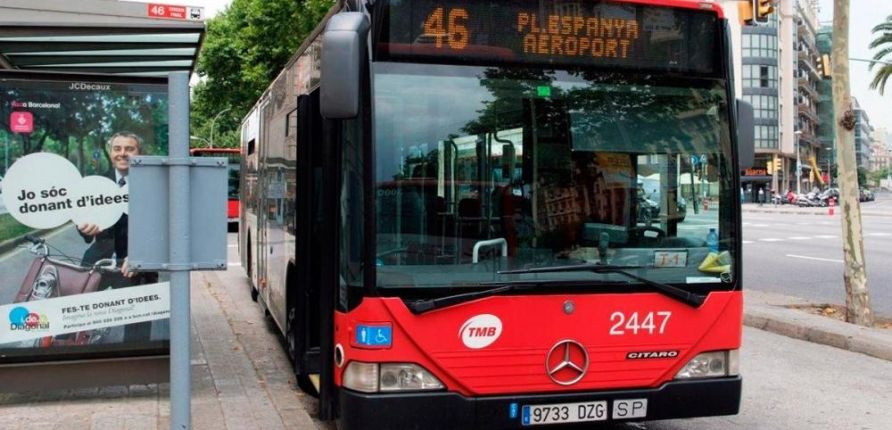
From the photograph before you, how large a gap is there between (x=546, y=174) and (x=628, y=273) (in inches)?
28.1

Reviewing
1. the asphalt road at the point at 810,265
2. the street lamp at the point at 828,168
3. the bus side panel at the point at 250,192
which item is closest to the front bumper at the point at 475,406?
the bus side panel at the point at 250,192

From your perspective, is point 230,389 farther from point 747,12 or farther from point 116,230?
point 747,12

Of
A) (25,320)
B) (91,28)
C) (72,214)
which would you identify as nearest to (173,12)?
(91,28)

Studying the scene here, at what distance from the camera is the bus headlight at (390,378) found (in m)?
4.36

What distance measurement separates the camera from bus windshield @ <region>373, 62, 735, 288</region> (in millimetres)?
4398

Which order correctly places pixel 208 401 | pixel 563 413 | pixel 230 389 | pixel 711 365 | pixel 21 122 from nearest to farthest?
pixel 563 413, pixel 711 365, pixel 21 122, pixel 208 401, pixel 230 389

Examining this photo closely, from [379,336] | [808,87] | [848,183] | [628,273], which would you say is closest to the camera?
[379,336]

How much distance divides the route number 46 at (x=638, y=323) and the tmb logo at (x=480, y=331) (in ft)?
2.22

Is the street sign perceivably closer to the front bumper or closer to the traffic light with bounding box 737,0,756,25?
the front bumper

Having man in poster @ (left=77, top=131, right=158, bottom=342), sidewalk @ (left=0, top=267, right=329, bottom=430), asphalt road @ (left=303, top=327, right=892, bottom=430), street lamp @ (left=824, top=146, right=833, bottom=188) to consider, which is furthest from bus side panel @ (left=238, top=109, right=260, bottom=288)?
street lamp @ (left=824, top=146, right=833, bottom=188)

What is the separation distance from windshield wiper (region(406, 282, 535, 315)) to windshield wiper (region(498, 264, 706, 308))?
0.09 m

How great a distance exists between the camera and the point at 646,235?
15.6 feet

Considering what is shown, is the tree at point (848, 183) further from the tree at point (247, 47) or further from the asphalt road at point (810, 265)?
the tree at point (247, 47)

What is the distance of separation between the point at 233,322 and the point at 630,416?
649 cm
